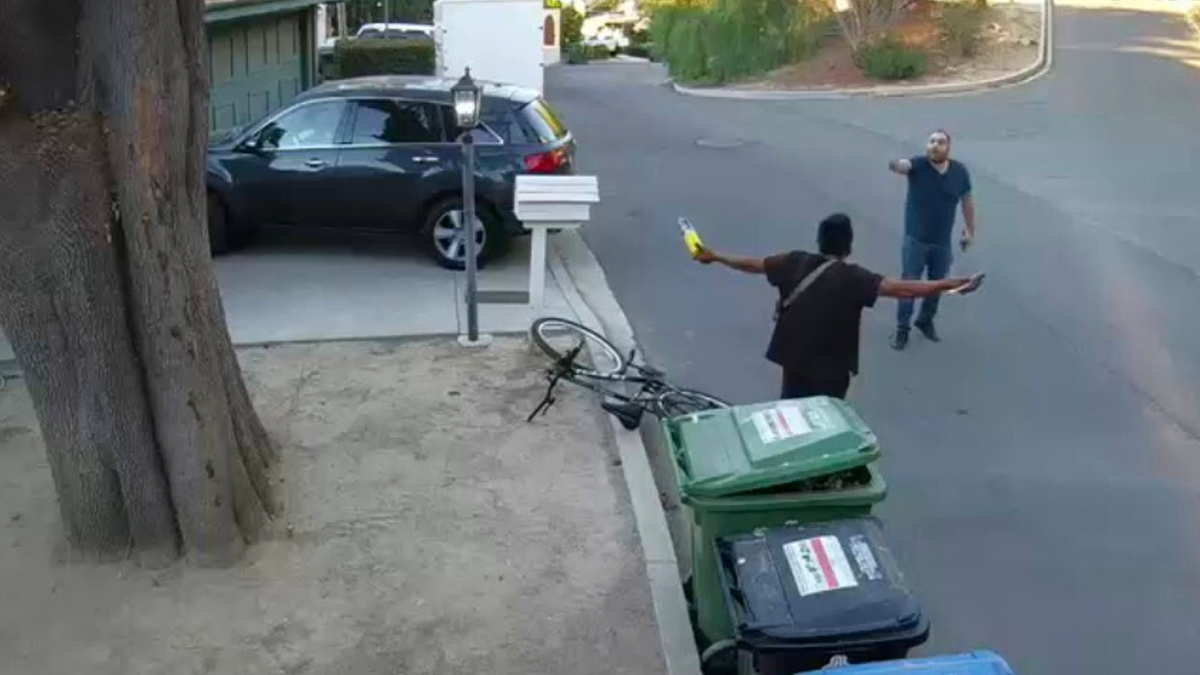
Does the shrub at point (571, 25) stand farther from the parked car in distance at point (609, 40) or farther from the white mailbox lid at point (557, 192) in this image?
the white mailbox lid at point (557, 192)

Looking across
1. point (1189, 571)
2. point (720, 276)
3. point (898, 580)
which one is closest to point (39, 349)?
point (898, 580)

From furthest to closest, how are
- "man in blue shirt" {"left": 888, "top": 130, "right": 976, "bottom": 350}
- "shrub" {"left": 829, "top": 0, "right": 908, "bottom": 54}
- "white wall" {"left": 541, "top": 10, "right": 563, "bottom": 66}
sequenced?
"white wall" {"left": 541, "top": 10, "right": 563, "bottom": 66}
"shrub" {"left": 829, "top": 0, "right": 908, "bottom": 54}
"man in blue shirt" {"left": 888, "top": 130, "right": 976, "bottom": 350}

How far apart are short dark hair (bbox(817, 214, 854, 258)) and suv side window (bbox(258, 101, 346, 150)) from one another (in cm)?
724

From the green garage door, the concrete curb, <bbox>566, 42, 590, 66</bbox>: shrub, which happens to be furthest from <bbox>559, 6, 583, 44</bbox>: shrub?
the green garage door

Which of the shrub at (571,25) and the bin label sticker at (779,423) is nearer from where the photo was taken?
the bin label sticker at (779,423)

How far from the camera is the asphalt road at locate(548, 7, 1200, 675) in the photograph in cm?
653

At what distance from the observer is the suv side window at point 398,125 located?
42.4 feet

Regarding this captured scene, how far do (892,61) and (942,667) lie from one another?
29075 mm

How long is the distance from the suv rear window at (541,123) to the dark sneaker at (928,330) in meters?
4.04

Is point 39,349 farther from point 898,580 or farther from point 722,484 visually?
point 898,580

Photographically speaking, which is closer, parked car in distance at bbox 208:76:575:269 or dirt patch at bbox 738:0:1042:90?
parked car in distance at bbox 208:76:575:269

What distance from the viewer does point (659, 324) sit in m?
11.0

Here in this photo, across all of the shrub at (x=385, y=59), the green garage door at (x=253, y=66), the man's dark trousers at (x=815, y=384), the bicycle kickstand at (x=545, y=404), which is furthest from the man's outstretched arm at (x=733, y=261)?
the shrub at (x=385, y=59)

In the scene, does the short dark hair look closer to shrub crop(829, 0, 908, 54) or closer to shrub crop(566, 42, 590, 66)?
shrub crop(829, 0, 908, 54)
